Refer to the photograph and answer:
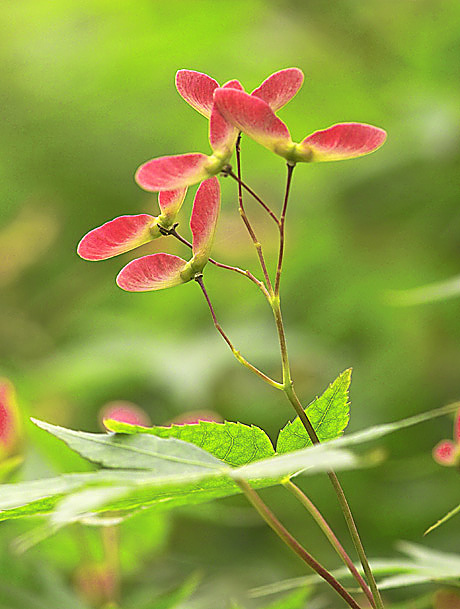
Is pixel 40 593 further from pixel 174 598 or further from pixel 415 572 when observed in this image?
pixel 415 572

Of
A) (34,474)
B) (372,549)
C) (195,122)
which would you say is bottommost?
(372,549)

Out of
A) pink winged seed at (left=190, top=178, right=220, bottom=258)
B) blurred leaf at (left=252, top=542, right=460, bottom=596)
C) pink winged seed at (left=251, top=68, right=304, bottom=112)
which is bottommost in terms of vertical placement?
blurred leaf at (left=252, top=542, right=460, bottom=596)

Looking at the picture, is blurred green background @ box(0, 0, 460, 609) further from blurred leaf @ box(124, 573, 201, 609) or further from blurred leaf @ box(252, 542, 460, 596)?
blurred leaf @ box(252, 542, 460, 596)

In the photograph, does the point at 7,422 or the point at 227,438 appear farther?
the point at 7,422

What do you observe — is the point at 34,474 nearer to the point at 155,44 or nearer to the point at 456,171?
the point at 456,171

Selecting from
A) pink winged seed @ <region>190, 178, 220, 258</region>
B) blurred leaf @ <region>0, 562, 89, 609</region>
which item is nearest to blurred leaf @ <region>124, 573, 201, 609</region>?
blurred leaf @ <region>0, 562, 89, 609</region>

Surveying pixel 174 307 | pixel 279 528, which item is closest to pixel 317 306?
pixel 174 307

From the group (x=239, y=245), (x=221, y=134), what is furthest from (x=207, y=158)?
(x=239, y=245)
